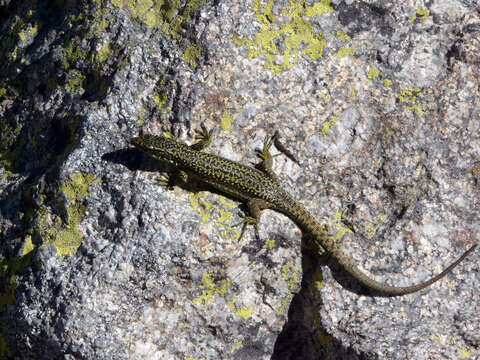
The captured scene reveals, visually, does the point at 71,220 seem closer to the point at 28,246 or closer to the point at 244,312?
the point at 28,246

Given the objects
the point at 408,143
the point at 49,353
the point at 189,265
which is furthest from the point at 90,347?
the point at 408,143

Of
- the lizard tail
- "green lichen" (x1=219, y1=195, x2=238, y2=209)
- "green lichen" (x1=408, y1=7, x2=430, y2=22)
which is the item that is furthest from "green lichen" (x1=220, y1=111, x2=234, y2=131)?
"green lichen" (x1=408, y1=7, x2=430, y2=22)

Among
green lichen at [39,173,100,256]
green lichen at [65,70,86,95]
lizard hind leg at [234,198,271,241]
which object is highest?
green lichen at [65,70,86,95]

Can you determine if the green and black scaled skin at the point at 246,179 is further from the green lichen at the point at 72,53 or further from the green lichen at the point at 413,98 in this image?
the green lichen at the point at 413,98

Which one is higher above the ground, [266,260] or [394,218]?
[394,218]

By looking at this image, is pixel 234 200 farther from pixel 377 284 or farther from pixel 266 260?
pixel 377 284

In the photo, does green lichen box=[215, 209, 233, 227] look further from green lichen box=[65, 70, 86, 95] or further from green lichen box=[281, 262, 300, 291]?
green lichen box=[65, 70, 86, 95]
